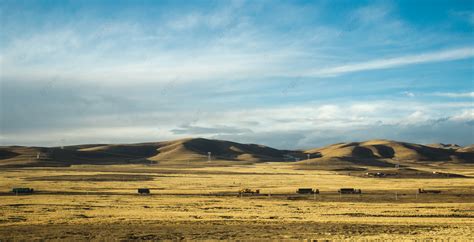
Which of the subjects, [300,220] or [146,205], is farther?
[146,205]

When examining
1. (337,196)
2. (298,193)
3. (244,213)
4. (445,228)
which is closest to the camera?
(445,228)

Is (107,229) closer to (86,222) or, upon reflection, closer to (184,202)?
(86,222)

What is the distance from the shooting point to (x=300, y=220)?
41.2 m

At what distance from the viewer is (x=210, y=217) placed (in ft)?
142

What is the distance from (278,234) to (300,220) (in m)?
8.45

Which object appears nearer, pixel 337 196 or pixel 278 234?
pixel 278 234

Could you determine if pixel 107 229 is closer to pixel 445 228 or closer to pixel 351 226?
pixel 351 226

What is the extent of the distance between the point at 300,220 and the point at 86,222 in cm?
1757

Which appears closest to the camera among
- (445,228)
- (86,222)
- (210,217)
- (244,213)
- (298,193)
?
(445,228)

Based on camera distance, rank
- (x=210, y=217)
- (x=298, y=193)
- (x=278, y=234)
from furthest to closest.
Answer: (x=298, y=193), (x=210, y=217), (x=278, y=234)

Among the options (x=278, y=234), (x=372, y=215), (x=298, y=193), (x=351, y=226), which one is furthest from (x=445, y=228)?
(x=298, y=193)

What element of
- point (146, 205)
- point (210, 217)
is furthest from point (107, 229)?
point (146, 205)

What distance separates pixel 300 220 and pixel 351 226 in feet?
17.2

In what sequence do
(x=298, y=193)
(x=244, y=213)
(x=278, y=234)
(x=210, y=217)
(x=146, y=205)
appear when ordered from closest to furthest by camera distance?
(x=278, y=234) → (x=210, y=217) → (x=244, y=213) → (x=146, y=205) → (x=298, y=193)
